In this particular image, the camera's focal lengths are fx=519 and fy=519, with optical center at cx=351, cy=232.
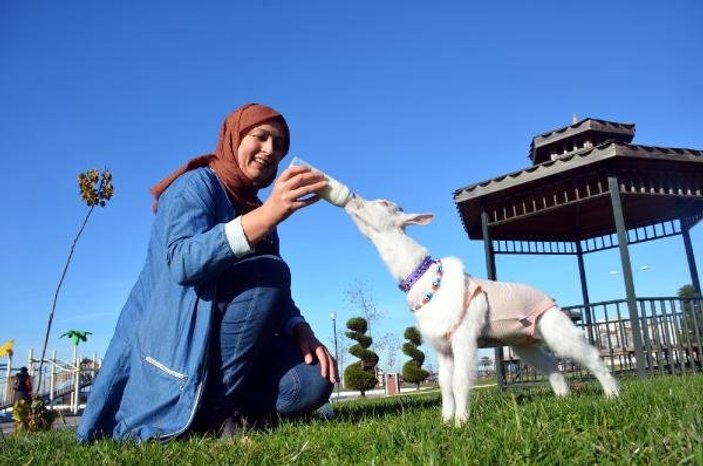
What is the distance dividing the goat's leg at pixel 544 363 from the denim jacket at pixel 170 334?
2714 mm

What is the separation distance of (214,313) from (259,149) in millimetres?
1134

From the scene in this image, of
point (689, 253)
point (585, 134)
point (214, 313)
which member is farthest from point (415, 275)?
point (689, 253)

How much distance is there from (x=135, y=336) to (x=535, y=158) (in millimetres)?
8779

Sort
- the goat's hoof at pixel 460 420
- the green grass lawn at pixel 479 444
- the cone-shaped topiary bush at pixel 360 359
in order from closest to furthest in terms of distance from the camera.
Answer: the green grass lawn at pixel 479 444 < the goat's hoof at pixel 460 420 < the cone-shaped topiary bush at pixel 360 359

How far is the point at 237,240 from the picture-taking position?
2688 mm

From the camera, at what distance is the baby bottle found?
120 inches

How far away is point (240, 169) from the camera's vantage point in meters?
3.46

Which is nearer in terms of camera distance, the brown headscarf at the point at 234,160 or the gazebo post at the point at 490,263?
the brown headscarf at the point at 234,160

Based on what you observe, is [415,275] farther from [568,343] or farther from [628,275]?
[628,275]

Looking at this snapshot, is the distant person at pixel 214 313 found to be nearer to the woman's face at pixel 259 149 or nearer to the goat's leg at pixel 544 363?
the woman's face at pixel 259 149

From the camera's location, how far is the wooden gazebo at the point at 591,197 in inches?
298

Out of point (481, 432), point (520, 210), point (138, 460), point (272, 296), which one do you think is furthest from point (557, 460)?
point (520, 210)

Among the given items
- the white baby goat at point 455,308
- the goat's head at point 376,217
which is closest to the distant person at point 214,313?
the goat's head at point 376,217

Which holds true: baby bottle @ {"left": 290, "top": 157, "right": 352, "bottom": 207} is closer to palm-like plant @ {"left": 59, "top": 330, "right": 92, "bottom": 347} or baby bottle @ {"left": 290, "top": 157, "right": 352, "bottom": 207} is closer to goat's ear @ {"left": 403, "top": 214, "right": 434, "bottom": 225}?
goat's ear @ {"left": 403, "top": 214, "right": 434, "bottom": 225}
